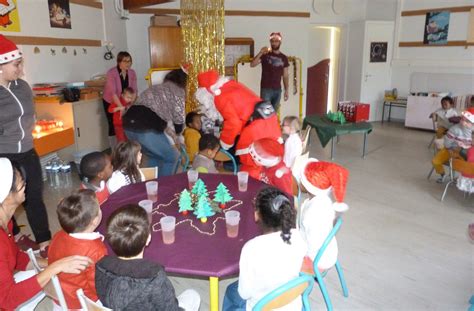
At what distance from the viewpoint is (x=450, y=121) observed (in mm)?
5527

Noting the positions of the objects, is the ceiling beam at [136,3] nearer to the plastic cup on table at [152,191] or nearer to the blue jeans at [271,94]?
the blue jeans at [271,94]

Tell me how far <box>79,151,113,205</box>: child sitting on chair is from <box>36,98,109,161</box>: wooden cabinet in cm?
250

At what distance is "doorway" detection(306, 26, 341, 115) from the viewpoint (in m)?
8.98

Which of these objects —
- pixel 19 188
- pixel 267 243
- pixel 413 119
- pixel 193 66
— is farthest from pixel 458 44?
pixel 19 188

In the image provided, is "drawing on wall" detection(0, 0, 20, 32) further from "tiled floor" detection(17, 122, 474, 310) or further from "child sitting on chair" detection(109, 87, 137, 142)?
"tiled floor" detection(17, 122, 474, 310)

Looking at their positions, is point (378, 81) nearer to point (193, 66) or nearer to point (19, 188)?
point (193, 66)

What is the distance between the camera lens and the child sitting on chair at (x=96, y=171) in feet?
8.89

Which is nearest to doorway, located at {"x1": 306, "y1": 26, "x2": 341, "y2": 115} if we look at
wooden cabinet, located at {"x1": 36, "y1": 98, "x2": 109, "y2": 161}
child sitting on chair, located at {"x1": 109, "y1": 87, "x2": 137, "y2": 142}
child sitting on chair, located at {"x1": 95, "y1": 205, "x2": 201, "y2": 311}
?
child sitting on chair, located at {"x1": 109, "y1": 87, "x2": 137, "y2": 142}

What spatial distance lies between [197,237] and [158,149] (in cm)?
202

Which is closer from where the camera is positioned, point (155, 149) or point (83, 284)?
point (83, 284)

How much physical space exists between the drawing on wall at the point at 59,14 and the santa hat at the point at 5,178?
13.1ft

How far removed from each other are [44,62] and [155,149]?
7.89ft

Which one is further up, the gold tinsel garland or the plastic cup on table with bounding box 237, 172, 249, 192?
the gold tinsel garland

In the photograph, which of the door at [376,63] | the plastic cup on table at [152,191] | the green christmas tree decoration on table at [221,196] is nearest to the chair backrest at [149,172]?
the plastic cup on table at [152,191]
